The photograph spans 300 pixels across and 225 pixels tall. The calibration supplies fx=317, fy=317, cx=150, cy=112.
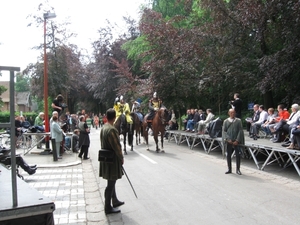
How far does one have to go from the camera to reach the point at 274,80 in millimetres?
12914

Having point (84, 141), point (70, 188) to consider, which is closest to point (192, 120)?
point (84, 141)

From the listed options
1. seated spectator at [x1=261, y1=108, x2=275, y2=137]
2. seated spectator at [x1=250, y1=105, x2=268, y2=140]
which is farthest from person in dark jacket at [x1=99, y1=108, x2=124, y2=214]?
seated spectator at [x1=261, y1=108, x2=275, y2=137]

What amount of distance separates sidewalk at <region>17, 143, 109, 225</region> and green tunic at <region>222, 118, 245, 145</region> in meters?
4.21

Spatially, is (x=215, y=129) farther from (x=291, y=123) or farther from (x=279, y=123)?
(x=291, y=123)

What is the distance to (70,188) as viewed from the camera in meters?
8.30

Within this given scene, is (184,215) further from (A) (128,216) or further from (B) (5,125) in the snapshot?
(B) (5,125)

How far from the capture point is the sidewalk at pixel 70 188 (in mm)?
6069

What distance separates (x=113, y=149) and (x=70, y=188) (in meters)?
3.09

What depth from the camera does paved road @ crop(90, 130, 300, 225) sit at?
19.0 feet

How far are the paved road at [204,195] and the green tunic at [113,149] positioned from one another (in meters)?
0.82

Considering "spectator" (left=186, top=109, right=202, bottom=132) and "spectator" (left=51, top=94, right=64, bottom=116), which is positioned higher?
"spectator" (left=51, top=94, right=64, bottom=116)

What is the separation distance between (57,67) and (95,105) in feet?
74.1

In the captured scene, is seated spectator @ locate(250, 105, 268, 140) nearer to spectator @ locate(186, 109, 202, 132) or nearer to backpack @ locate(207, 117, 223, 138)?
backpack @ locate(207, 117, 223, 138)

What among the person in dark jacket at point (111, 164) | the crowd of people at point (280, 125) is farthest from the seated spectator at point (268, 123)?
the person in dark jacket at point (111, 164)
